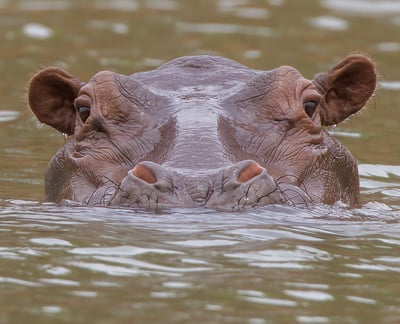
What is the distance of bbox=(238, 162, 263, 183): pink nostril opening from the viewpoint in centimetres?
831

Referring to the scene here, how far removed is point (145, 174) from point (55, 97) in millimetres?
2620

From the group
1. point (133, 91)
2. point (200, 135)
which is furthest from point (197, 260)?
point (133, 91)

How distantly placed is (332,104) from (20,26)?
11.2 meters

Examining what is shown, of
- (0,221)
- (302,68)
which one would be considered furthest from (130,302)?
(302,68)

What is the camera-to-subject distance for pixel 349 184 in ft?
34.1

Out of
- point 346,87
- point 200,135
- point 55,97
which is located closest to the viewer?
point 200,135

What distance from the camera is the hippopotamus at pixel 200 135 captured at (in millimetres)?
8422

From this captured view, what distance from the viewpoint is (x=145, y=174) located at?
831cm

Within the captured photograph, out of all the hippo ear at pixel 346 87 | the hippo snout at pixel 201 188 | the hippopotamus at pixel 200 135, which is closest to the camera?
the hippo snout at pixel 201 188

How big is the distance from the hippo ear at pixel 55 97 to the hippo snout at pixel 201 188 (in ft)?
7.85

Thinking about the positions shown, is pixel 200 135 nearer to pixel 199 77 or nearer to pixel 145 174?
pixel 145 174

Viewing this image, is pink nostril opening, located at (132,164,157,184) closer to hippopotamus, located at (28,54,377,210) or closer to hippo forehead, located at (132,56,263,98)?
hippopotamus, located at (28,54,377,210)

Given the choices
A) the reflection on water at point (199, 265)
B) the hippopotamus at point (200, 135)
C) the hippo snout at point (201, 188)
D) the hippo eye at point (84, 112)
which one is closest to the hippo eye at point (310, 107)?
the hippopotamus at point (200, 135)

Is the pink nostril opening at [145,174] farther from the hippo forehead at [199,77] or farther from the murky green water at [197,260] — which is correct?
the hippo forehead at [199,77]
